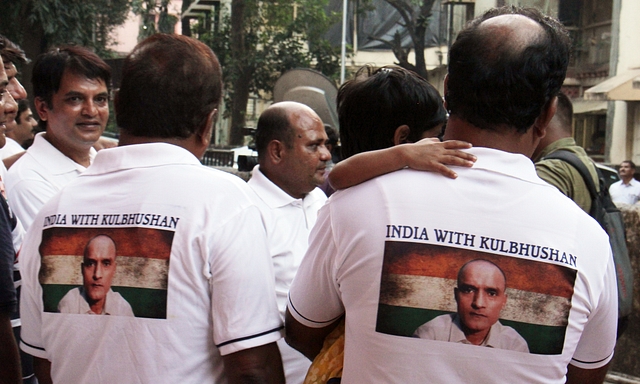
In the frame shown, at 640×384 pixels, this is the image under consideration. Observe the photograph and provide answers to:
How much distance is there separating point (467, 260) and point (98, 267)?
0.91 m

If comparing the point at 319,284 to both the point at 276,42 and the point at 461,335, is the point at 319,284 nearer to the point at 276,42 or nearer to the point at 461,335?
the point at 461,335

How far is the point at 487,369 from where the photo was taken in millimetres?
1765

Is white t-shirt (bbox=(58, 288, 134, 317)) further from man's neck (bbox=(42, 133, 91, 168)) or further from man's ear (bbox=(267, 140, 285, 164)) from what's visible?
man's ear (bbox=(267, 140, 285, 164))

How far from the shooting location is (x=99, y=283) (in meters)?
2.05

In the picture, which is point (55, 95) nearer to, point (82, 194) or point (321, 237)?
point (82, 194)

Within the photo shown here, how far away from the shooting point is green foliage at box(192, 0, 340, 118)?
23125 millimetres

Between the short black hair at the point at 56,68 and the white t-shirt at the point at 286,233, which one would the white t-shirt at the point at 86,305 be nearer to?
the white t-shirt at the point at 286,233

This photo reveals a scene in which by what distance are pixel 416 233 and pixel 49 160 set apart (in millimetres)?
2215

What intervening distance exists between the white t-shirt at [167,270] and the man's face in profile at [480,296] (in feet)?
1.67

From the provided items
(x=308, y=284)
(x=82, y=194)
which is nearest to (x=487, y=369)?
(x=308, y=284)

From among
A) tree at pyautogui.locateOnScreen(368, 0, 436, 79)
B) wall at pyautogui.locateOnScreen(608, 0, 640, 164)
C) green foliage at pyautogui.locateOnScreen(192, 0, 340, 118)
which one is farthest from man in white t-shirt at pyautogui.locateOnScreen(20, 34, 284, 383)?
green foliage at pyautogui.locateOnScreen(192, 0, 340, 118)

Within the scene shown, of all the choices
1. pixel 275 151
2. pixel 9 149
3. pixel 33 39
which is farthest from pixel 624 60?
pixel 275 151

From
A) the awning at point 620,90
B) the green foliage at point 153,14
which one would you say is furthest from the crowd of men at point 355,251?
the green foliage at point 153,14

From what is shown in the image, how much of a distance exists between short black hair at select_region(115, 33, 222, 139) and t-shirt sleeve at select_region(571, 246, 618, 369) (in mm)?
1062
